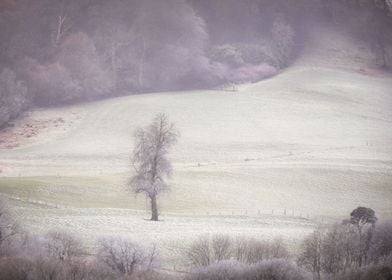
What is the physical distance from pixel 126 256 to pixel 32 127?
37405mm

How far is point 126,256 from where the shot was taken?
21.0 m

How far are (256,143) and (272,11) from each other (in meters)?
30.9

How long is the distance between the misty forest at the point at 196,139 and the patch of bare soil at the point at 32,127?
244 millimetres

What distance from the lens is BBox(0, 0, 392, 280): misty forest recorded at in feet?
75.8

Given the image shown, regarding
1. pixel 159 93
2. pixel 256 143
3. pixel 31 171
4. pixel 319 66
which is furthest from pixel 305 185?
pixel 319 66

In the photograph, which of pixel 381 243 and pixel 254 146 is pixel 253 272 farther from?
pixel 254 146

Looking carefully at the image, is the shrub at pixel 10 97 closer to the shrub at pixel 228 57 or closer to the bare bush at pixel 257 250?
the shrub at pixel 228 57

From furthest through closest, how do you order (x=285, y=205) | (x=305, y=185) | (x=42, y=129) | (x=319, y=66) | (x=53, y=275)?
(x=319, y=66) < (x=42, y=129) < (x=305, y=185) < (x=285, y=205) < (x=53, y=275)

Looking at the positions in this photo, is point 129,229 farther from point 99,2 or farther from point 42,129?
point 99,2

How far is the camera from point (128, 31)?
68.9m

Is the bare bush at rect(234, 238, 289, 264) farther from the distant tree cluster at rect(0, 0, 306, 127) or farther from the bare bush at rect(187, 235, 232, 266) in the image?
the distant tree cluster at rect(0, 0, 306, 127)

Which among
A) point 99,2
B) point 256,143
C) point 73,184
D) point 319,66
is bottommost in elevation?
point 73,184

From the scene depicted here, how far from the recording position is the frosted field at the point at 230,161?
31872mm

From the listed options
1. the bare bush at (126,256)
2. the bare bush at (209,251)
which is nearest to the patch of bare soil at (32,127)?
the bare bush at (209,251)
